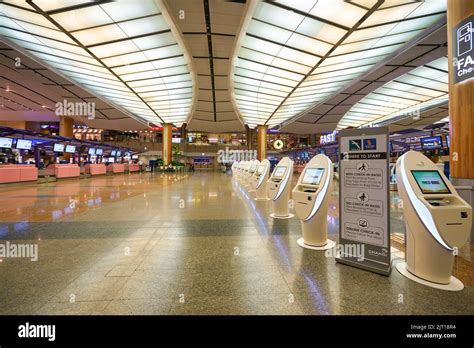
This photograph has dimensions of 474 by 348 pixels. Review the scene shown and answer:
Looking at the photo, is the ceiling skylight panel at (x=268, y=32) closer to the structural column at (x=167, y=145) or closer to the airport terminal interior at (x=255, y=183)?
A: the airport terminal interior at (x=255, y=183)

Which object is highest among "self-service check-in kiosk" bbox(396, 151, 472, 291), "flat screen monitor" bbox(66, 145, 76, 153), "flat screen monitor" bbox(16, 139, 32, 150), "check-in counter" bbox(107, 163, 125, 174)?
"flat screen monitor" bbox(66, 145, 76, 153)

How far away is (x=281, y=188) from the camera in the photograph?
5176 millimetres

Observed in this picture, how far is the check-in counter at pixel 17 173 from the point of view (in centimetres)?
1101

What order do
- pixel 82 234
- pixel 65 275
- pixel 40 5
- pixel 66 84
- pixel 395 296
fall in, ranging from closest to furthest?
pixel 395 296 → pixel 65 275 → pixel 82 234 → pixel 40 5 → pixel 66 84

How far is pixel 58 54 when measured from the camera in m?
11.6

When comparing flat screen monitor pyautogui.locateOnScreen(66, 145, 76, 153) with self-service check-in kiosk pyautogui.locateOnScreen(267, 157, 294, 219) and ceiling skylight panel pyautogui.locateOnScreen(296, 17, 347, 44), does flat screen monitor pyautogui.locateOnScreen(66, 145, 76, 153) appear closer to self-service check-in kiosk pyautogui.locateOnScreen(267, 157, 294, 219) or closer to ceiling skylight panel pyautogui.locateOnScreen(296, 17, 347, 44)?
ceiling skylight panel pyautogui.locateOnScreen(296, 17, 347, 44)

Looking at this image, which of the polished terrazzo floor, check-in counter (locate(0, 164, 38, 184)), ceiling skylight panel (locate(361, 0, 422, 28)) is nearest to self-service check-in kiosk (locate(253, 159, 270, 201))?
the polished terrazzo floor

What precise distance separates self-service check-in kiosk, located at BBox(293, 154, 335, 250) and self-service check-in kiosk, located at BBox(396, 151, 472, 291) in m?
0.91

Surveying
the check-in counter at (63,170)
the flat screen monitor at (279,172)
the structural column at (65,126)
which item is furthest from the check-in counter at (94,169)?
the flat screen monitor at (279,172)

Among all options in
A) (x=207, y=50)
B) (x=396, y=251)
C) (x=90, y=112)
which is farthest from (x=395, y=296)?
(x=90, y=112)

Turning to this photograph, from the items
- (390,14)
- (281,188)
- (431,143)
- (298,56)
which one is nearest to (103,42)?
(298,56)

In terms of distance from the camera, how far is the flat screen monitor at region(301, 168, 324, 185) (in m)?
3.56

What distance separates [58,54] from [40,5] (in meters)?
4.47
